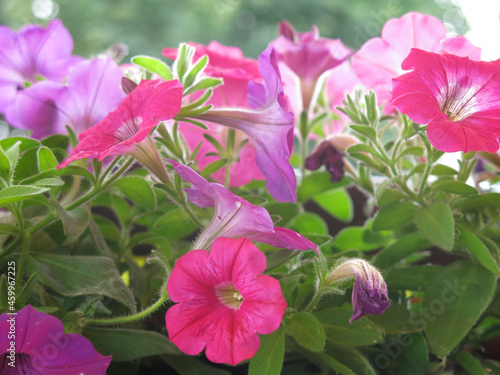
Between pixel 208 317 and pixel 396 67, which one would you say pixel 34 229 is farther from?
pixel 396 67

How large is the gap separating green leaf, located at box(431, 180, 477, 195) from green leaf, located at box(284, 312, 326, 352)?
18 centimetres

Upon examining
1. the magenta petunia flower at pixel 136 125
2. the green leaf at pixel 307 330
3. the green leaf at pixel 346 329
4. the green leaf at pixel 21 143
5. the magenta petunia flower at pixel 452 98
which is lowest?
the green leaf at pixel 346 329

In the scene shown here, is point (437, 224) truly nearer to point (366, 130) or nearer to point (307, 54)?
point (366, 130)

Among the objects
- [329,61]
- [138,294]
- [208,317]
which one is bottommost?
[138,294]

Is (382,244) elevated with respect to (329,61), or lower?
lower

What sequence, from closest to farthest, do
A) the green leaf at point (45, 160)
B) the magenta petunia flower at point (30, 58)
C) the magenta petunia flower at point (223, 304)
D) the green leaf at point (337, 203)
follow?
the magenta petunia flower at point (223, 304)
the green leaf at point (45, 160)
the magenta petunia flower at point (30, 58)
the green leaf at point (337, 203)

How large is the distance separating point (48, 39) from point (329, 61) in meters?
0.31

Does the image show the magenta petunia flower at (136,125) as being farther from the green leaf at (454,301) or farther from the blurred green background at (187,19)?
the blurred green background at (187,19)

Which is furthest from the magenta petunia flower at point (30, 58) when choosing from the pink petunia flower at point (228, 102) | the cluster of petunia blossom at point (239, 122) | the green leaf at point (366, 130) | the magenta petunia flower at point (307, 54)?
the green leaf at point (366, 130)

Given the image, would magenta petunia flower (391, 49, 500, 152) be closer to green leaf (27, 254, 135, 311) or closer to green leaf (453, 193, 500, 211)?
green leaf (453, 193, 500, 211)

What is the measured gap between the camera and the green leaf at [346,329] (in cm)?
Result: 41

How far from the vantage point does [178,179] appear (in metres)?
0.42

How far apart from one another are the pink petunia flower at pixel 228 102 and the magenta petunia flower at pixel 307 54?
0.13 feet

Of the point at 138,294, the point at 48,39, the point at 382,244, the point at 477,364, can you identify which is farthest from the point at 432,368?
the point at 48,39
